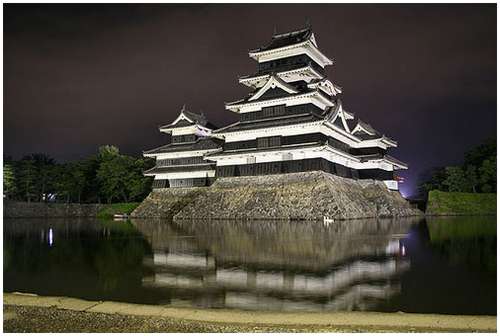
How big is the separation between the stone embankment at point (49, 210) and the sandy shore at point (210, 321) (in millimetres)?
50851

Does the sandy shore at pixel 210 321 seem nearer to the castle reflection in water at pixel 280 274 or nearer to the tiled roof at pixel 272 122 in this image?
the castle reflection in water at pixel 280 274

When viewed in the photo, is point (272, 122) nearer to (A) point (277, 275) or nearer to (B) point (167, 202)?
(B) point (167, 202)

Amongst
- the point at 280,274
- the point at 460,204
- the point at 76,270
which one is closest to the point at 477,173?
the point at 460,204

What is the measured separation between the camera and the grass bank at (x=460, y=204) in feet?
139

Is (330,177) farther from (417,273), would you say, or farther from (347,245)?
(417,273)

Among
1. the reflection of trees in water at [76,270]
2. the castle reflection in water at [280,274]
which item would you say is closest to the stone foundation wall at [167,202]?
the reflection of trees in water at [76,270]

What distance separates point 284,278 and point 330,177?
26072 mm

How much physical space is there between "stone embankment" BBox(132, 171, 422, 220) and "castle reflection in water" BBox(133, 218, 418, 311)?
1589 centimetres

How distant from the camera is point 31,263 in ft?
38.1

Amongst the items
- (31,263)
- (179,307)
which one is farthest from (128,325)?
(31,263)

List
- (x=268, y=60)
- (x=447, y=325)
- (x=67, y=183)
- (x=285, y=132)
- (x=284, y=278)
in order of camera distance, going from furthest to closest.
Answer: (x=67, y=183) < (x=268, y=60) < (x=285, y=132) < (x=284, y=278) < (x=447, y=325)

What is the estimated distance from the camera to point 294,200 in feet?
106

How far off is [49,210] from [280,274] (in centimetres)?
5273

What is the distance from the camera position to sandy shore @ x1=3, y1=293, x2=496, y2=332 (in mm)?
5477
